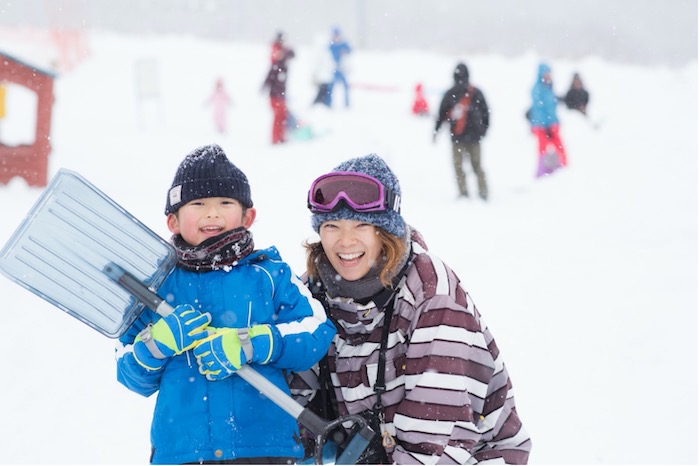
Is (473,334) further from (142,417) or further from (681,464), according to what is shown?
(142,417)

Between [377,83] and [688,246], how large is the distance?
1604 centimetres

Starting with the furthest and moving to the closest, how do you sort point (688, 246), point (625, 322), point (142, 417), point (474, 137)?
point (474, 137) < point (688, 246) < point (625, 322) < point (142, 417)

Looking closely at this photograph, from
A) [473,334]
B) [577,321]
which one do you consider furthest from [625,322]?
[473,334]

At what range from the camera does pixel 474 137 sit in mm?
10164

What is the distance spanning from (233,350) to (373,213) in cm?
78

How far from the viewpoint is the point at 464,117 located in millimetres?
10148

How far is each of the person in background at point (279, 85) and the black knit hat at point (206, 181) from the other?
10675mm

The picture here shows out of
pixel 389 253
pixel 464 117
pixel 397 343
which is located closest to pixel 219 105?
pixel 464 117

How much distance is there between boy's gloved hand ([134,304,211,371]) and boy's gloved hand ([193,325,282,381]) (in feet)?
0.15

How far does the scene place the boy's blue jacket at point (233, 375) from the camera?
2.55 m

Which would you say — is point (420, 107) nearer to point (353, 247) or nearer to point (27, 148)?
point (27, 148)

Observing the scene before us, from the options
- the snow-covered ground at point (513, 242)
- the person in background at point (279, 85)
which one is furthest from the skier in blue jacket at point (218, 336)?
the person in background at point (279, 85)

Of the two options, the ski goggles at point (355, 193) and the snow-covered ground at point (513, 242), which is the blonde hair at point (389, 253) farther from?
the snow-covered ground at point (513, 242)

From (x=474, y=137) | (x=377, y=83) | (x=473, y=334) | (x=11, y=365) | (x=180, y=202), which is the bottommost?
(x=11, y=365)
